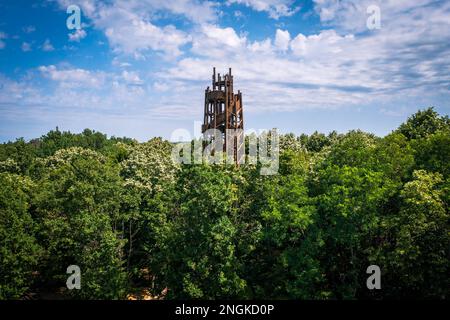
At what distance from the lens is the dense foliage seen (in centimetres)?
2216

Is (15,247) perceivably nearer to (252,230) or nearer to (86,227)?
(86,227)

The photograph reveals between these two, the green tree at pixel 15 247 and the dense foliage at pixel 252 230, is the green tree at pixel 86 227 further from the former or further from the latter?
the green tree at pixel 15 247

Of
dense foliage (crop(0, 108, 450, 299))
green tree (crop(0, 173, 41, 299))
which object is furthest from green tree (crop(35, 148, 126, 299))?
green tree (crop(0, 173, 41, 299))

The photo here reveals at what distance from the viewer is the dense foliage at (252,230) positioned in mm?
22164

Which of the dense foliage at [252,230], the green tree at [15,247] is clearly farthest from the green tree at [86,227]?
the green tree at [15,247]

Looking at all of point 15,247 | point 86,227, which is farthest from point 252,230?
point 15,247

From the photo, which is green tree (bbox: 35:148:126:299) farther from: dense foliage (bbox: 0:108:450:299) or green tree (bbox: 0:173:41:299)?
green tree (bbox: 0:173:41:299)

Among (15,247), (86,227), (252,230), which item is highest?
(86,227)

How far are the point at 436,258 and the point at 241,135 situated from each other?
27974 millimetres

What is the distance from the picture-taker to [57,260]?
31328 mm

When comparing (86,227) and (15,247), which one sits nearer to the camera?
(86,227)

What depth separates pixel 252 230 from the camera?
26.2 metres

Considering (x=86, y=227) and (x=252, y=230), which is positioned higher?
(x=86, y=227)

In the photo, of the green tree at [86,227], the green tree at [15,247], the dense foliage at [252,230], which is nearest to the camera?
the dense foliage at [252,230]
